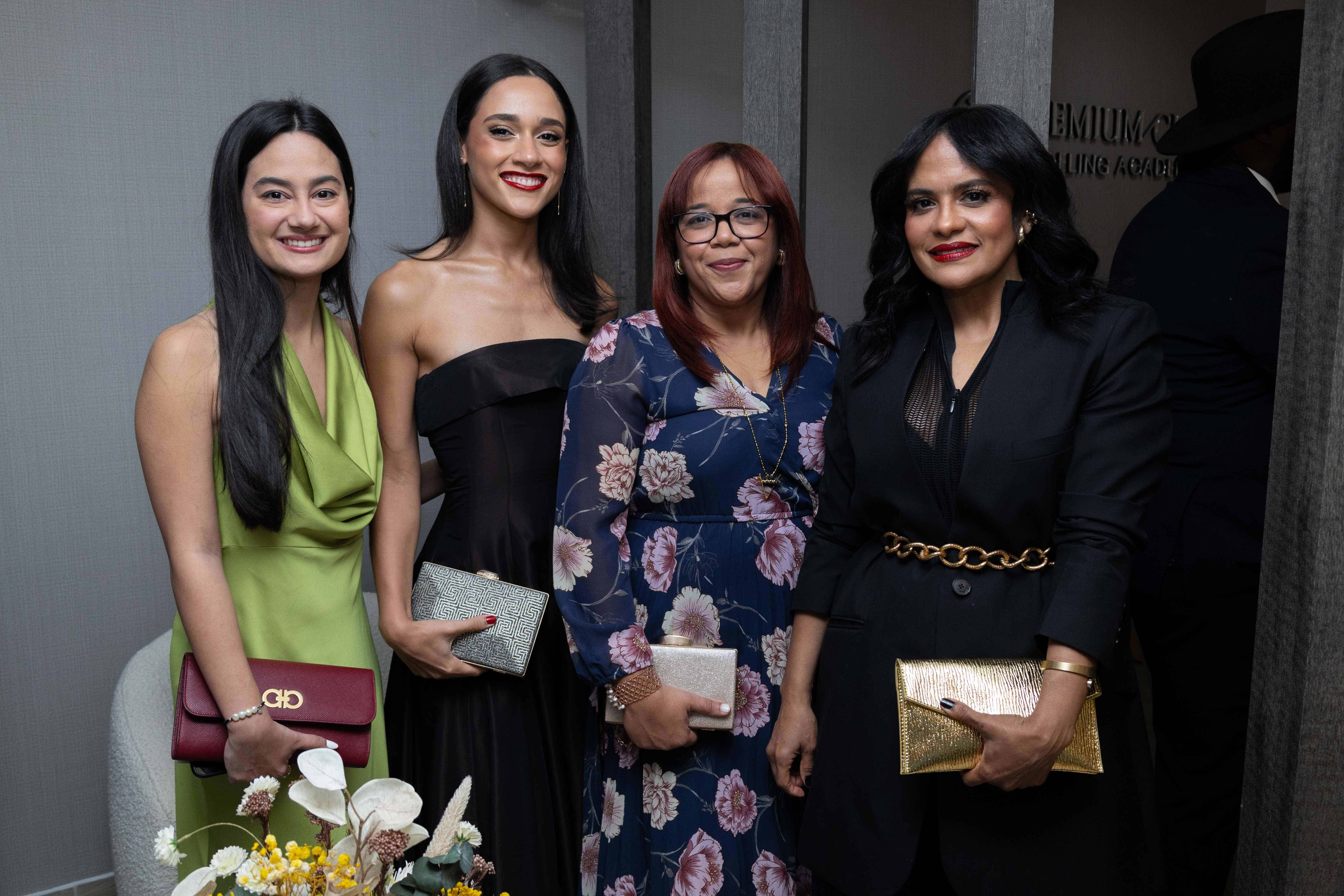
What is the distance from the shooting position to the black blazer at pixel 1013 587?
1.51 meters

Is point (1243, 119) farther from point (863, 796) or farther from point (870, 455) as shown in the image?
point (863, 796)

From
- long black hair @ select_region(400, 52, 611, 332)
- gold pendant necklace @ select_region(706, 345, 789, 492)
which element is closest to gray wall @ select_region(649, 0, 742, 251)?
long black hair @ select_region(400, 52, 611, 332)

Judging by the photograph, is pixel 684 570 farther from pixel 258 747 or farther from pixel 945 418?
pixel 258 747

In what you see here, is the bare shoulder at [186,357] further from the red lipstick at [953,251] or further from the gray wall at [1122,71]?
the gray wall at [1122,71]

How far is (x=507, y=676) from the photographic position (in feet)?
6.84

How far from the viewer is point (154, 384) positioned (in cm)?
171

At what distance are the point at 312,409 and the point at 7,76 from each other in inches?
63.1

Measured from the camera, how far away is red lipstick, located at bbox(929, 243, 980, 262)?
1.63 m

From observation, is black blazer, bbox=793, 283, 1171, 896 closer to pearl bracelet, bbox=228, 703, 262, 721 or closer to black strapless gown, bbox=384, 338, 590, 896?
black strapless gown, bbox=384, 338, 590, 896

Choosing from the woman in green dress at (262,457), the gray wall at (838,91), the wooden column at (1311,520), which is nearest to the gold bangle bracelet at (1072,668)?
the wooden column at (1311,520)

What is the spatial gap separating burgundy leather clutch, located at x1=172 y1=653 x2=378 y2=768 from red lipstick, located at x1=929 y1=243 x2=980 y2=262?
3.80 feet

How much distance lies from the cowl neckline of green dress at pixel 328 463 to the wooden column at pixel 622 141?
3.06 ft

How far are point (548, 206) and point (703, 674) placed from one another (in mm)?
1095

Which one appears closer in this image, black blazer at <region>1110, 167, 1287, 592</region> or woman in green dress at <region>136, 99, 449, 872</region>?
woman in green dress at <region>136, 99, 449, 872</region>
